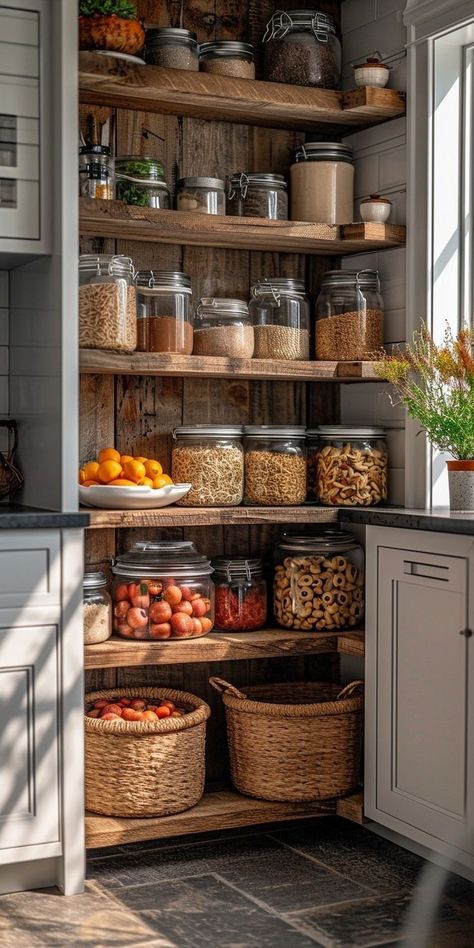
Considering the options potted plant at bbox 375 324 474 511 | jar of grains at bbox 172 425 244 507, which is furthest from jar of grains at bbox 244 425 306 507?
potted plant at bbox 375 324 474 511

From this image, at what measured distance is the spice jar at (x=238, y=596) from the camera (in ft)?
11.9

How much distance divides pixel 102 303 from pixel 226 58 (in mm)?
885

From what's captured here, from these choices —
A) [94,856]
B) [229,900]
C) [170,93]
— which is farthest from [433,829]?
[170,93]

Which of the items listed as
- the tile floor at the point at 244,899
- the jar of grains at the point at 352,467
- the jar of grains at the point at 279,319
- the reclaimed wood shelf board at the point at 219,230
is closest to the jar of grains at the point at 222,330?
the jar of grains at the point at 279,319

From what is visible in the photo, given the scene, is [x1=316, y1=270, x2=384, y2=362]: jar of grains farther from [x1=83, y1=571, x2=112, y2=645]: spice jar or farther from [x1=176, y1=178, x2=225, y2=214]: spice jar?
[x1=83, y1=571, x2=112, y2=645]: spice jar

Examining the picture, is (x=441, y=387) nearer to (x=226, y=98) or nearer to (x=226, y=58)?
(x=226, y=98)

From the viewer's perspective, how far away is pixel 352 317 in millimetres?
3666

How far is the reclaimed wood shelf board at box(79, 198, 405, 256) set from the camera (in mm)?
3334

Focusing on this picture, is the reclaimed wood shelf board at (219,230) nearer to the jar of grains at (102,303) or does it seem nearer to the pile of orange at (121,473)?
the jar of grains at (102,303)

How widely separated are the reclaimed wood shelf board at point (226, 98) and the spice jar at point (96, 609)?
4.61ft

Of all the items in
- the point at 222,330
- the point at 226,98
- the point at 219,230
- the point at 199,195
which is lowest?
the point at 222,330

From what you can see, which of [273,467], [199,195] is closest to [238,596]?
[273,467]

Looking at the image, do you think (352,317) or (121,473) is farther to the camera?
(352,317)

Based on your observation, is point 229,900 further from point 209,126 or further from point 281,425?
point 209,126
